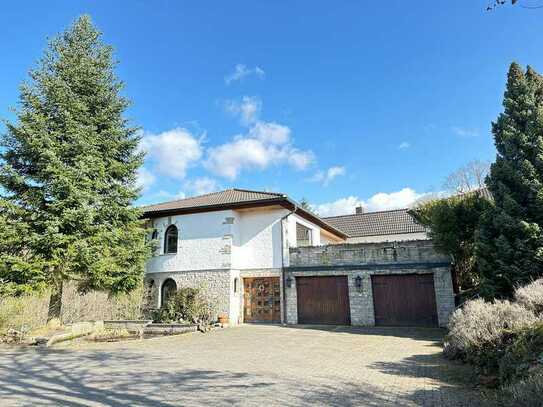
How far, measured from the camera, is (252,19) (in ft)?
36.2

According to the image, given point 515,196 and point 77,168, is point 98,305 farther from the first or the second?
point 515,196

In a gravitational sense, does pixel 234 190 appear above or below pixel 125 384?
above

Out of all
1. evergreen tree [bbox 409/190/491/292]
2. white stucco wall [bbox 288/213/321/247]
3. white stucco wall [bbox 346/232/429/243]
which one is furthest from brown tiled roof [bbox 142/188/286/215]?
white stucco wall [bbox 346/232/429/243]

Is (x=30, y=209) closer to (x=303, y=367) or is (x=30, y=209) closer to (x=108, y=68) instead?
(x=108, y=68)

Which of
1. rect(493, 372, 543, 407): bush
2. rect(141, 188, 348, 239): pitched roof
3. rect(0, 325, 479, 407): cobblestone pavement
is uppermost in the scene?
rect(141, 188, 348, 239): pitched roof

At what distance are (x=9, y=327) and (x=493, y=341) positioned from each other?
13552 millimetres

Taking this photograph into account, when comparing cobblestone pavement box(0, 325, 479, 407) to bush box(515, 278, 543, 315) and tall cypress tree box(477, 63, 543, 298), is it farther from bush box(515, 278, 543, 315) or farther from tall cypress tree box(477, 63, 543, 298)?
tall cypress tree box(477, 63, 543, 298)

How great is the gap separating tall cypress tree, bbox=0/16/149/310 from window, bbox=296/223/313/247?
8.19 meters

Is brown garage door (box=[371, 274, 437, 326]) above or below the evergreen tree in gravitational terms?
below

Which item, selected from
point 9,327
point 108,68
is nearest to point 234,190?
point 108,68

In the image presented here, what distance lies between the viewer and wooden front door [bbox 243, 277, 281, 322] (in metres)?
14.9

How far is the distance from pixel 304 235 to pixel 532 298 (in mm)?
12868

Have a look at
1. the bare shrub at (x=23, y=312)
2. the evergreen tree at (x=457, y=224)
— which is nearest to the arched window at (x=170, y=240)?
the bare shrub at (x=23, y=312)

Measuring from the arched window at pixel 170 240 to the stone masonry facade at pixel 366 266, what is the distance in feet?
19.0
